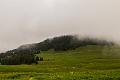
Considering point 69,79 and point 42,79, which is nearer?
point 69,79

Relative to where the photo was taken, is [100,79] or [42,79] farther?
[42,79]

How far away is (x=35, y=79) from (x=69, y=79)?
27.0 feet

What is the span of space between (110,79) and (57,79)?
913 centimetres

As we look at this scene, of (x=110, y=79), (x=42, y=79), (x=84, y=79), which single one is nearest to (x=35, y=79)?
(x=42, y=79)

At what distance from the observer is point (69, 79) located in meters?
55.2

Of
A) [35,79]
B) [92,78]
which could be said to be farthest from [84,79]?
[35,79]

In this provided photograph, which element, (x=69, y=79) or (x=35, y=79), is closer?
(x=69, y=79)

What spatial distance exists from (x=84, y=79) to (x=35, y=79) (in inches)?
406

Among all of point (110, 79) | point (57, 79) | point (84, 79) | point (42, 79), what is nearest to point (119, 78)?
point (110, 79)

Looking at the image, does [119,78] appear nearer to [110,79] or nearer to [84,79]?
[110,79]

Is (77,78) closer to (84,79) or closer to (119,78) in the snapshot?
(84,79)

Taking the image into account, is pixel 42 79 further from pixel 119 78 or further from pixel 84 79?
pixel 119 78

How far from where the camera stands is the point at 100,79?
54594mm

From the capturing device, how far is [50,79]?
57188 millimetres
